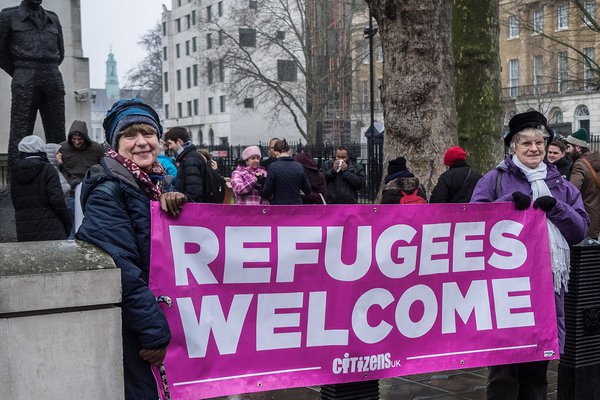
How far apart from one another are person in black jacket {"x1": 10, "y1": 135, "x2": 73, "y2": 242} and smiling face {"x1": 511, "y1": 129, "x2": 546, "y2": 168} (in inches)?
219

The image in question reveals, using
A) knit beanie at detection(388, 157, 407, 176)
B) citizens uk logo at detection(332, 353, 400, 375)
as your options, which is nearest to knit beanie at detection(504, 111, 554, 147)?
citizens uk logo at detection(332, 353, 400, 375)

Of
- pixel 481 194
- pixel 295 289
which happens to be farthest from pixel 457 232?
pixel 295 289

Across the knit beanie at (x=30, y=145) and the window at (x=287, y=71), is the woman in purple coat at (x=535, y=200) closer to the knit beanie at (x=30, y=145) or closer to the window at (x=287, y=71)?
the knit beanie at (x=30, y=145)

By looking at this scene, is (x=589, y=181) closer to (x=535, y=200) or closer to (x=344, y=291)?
(x=535, y=200)

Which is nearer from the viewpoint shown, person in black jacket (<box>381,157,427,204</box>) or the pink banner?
the pink banner

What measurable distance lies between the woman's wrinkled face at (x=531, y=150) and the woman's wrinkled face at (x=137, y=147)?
2471 mm

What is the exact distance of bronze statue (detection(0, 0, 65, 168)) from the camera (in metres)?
11.5

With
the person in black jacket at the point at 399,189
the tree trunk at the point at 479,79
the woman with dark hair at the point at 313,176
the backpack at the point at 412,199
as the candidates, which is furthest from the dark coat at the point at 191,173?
the tree trunk at the point at 479,79

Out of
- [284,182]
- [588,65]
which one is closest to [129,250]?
[284,182]

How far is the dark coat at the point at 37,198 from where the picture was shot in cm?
906

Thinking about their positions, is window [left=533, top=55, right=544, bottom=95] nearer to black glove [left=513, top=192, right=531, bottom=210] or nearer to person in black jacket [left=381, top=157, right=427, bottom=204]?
person in black jacket [left=381, top=157, right=427, bottom=204]

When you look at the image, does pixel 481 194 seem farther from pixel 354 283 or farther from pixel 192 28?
pixel 192 28

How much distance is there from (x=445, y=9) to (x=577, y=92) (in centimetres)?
4869

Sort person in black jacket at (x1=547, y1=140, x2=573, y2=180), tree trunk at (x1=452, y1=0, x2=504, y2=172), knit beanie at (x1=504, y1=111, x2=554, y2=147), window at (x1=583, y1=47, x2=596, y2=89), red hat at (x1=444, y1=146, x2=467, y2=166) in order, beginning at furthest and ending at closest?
window at (x1=583, y1=47, x2=596, y2=89)
tree trunk at (x1=452, y1=0, x2=504, y2=172)
person in black jacket at (x1=547, y1=140, x2=573, y2=180)
red hat at (x1=444, y1=146, x2=467, y2=166)
knit beanie at (x1=504, y1=111, x2=554, y2=147)
